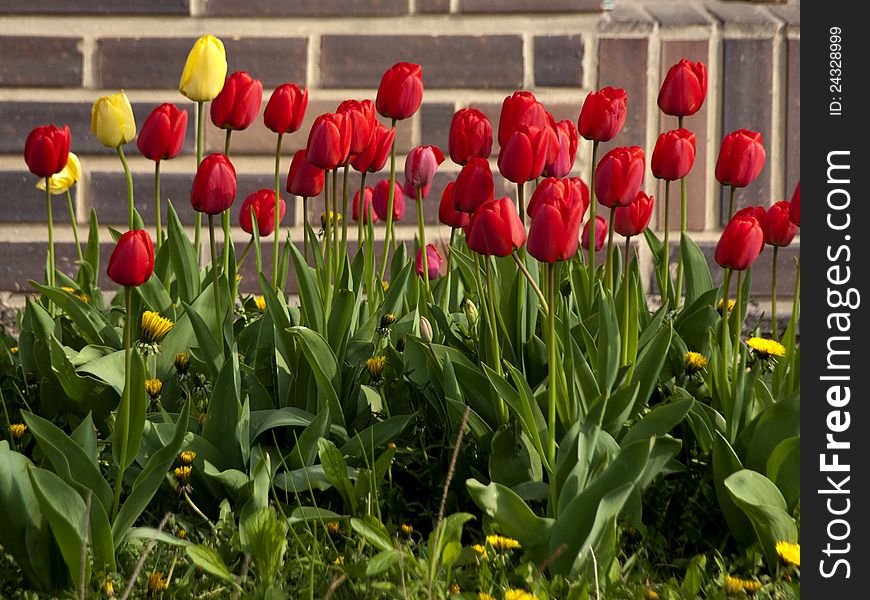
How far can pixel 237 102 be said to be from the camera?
5.23ft

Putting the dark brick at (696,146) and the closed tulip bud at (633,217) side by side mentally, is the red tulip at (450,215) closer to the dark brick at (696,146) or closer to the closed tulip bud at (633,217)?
the closed tulip bud at (633,217)

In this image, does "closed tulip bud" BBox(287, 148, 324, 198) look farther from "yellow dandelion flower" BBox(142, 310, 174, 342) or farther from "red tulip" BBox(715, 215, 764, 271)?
"red tulip" BBox(715, 215, 764, 271)

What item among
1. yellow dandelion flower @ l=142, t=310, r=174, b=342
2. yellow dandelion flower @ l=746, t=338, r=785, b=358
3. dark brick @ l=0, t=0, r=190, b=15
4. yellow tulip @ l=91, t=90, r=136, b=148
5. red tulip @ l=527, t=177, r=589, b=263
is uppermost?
dark brick @ l=0, t=0, r=190, b=15

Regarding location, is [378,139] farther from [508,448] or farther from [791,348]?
[791,348]

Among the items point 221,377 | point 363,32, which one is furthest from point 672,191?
point 221,377

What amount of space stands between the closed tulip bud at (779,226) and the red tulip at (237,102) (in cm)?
82

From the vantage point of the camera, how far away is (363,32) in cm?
264

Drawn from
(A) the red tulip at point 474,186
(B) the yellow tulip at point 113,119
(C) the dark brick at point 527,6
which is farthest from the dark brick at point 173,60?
(A) the red tulip at point 474,186

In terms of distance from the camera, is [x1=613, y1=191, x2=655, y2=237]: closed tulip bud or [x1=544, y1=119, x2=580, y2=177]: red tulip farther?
[x1=613, y1=191, x2=655, y2=237]: closed tulip bud

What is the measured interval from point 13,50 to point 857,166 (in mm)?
2177

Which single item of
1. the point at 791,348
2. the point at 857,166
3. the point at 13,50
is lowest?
the point at 791,348

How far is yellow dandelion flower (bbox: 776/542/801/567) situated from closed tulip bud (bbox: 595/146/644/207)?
1.58 feet

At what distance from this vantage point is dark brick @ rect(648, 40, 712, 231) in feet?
8.61

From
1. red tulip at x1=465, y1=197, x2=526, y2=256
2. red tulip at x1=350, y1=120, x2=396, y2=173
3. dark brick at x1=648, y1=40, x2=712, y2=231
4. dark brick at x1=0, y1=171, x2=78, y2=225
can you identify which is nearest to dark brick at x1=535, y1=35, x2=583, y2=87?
dark brick at x1=648, y1=40, x2=712, y2=231
